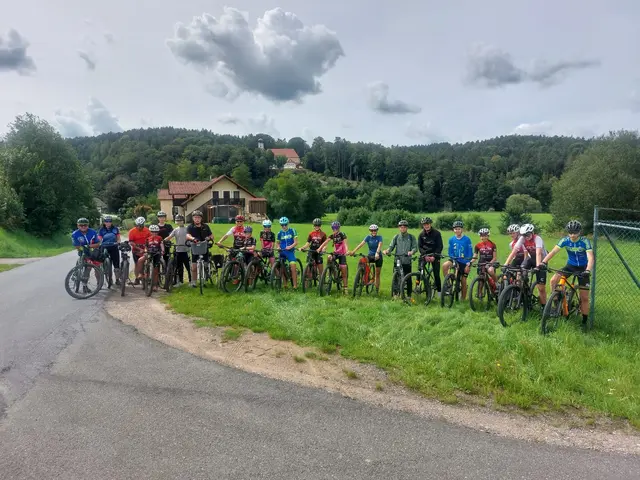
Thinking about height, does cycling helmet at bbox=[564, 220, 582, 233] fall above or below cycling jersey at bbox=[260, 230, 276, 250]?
above

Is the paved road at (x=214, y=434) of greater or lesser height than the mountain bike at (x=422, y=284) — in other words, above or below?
below

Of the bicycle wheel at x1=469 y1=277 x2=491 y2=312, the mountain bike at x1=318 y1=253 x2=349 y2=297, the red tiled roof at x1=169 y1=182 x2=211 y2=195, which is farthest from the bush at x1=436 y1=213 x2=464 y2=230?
the bicycle wheel at x1=469 y1=277 x2=491 y2=312

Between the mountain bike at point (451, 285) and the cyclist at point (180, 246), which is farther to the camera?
the cyclist at point (180, 246)

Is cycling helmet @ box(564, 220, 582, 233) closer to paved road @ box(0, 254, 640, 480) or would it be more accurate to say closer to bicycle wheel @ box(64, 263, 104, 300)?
paved road @ box(0, 254, 640, 480)

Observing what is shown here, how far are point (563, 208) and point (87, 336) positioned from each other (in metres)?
49.1

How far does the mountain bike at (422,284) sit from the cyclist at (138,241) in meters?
6.42

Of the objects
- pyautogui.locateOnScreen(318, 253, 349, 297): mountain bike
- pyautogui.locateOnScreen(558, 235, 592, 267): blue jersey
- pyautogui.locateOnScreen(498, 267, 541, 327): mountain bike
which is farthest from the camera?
pyautogui.locateOnScreen(318, 253, 349, 297): mountain bike

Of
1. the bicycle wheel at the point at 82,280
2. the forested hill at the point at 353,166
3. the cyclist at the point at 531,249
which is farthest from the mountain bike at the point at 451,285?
the forested hill at the point at 353,166

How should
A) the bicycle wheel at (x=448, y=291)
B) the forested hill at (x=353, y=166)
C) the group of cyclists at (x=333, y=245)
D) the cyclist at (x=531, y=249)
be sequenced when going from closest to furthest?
the cyclist at (x=531, y=249) < the bicycle wheel at (x=448, y=291) < the group of cyclists at (x=333, y=245) < the forested hill at (x=353, y=166)

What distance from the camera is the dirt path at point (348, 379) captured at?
174 inches

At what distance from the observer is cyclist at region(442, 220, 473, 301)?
31.4 ft

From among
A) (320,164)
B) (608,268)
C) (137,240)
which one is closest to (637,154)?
(608,268)

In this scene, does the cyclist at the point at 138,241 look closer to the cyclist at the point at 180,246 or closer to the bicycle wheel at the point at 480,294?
the cyclist at the point at 180,246

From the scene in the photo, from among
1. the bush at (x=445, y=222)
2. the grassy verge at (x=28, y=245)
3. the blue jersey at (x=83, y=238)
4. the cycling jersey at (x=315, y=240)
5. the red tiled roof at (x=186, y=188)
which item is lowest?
the bush at (x=445, y=222)
